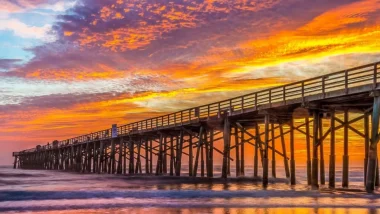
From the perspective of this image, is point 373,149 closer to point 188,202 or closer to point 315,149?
point 315,149

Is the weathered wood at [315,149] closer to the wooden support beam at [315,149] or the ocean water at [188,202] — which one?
the wooden support beam at [315,149]

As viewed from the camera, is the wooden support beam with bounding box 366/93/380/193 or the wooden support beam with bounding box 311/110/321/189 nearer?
the wooden support beam with bounding box 366/93/380/193

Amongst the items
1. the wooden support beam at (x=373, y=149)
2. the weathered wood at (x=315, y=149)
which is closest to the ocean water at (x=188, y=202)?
the wooden support beam at (x=373, y=149)

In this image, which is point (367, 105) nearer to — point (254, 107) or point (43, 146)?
point (254, 107)

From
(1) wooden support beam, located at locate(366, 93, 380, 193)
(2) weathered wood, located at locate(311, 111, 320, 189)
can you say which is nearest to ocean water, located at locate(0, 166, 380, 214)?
(1) wooden support beam, located at locate(366, 93, 380, 193)

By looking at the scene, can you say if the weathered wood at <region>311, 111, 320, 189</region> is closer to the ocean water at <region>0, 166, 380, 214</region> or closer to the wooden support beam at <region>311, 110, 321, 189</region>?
the wooden support beam at <region>311, 110, 321, 189</region>

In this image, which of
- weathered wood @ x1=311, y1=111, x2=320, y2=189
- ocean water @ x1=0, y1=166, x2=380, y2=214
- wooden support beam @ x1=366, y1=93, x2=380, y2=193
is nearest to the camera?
ocean water @ x1=0, y1=166, x2=380, y2=214

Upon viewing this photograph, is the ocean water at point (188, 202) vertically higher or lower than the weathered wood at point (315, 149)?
lower

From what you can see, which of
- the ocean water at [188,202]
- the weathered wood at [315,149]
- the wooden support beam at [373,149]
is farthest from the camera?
the weathered wood at [315,149]

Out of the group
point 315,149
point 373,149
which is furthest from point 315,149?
point 373,149

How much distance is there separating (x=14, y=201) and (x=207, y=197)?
809 cm

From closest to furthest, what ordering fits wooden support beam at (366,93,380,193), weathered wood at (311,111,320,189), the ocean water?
the ocean water
wooden support beam at (366,93,380,193)
weathered wood at (311,111,320,189)

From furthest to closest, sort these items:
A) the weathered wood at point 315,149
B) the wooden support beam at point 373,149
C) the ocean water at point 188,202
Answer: the weathered wood at point 315,149
the wooden support beam at point 373,149
the ocean water at point 188,202

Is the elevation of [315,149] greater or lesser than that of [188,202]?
greater
